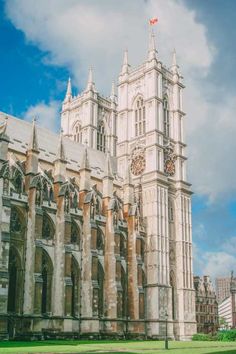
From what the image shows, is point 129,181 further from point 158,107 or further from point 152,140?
point 158,107

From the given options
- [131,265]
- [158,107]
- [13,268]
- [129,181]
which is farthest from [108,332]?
[158,107]

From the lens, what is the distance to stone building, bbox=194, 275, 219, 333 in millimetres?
99438

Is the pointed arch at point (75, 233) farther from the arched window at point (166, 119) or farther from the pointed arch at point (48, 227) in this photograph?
the arched window at point (166, 119)

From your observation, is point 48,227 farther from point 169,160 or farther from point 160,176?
point 169,160

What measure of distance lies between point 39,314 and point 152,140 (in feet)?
103

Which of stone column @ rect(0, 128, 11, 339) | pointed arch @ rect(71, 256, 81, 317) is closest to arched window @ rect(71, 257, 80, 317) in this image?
pointed arch @ rect(71, 256, 81, 317)

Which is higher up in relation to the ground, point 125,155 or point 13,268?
point 125,155

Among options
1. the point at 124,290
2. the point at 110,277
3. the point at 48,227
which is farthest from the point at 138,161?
the point at 48,227

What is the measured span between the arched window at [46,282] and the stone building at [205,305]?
53.2 metres

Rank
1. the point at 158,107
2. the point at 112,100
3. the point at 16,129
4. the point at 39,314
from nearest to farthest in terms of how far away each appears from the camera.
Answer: the point at 39,314 < the point at 16,129 < the point at 158,107 < the point at 112,100

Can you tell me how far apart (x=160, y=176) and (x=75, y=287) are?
67.6ft

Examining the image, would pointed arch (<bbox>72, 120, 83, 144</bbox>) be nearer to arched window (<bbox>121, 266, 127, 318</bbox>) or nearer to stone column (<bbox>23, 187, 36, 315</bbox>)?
arched window (<bbox>121, 266, 127, 318</bbox>)

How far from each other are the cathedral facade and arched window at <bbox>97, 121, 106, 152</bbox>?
0.70 feet

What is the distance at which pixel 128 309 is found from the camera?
204 feet
